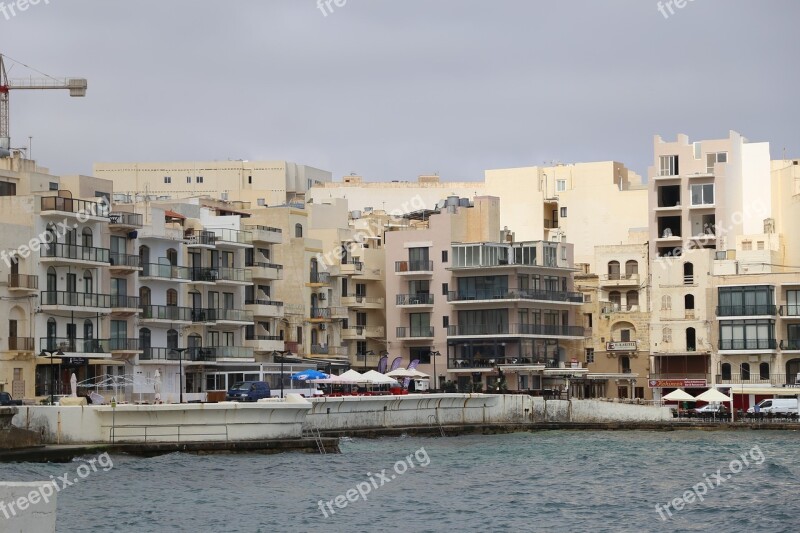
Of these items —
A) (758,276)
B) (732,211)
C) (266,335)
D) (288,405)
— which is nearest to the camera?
(288,405)

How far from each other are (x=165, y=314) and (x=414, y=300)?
80.6ft

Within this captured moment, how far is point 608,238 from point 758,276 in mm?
18713

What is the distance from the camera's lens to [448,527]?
37.1 meters

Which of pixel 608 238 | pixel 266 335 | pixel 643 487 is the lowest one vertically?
pixel 643 487

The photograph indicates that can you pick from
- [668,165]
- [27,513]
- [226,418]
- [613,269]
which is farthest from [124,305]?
[27,513]

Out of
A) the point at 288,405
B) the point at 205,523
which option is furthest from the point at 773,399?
the point at 205,523

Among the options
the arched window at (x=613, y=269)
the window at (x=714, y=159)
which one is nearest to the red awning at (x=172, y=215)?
the arched window at (x=613, y=269)

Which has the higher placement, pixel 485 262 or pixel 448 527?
pixel 485 262

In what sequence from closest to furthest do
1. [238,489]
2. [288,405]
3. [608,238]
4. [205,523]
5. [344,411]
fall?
[205,523]
[238,489]
[288,405]
[344,411]
[608,238]

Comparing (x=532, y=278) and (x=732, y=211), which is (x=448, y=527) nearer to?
(x=532, y=278)

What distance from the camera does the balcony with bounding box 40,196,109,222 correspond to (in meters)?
72.4

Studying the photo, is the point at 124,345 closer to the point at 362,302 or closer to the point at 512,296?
the point at 362,302

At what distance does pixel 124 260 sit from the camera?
78.1m

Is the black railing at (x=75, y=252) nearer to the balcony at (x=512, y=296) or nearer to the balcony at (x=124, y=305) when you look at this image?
the balcony at (x=124, y=305)
